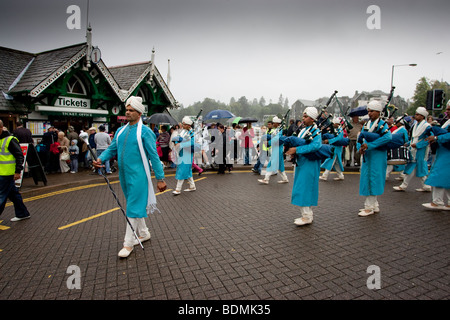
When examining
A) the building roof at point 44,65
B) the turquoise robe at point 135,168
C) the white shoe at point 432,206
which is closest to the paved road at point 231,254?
the white shoe at point 432,206

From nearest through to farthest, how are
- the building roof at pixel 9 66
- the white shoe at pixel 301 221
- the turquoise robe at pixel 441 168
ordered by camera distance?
the white shoe at pixel 301 221 → the turquoise robe at pixel 441 168 → the building roof at pixel 9 66

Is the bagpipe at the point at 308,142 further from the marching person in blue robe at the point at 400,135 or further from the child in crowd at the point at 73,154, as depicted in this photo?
the child in crowd at the point at 73,154

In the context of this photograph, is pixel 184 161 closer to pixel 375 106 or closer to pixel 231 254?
pixel 231 254

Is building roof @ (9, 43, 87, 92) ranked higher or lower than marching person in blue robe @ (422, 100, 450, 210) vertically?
higher

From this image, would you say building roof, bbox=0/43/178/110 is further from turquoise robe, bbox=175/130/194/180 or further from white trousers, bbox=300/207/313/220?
white trousers, bbox=300/207/313/220

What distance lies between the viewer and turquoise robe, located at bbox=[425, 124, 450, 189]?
20.0 feet

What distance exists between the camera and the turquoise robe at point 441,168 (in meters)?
6.09

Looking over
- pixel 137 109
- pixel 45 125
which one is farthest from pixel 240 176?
pixel 45 125

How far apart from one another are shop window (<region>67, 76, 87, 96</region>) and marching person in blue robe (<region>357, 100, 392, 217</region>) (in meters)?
13.7

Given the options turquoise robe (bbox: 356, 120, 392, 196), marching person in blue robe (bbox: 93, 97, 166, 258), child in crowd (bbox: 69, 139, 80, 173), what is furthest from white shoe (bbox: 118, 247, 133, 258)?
child in crowd (bbox: 69, 139, 80, 173)

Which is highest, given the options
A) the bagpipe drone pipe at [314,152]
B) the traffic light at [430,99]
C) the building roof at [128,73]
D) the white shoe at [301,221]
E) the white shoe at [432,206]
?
the building roof at [128,73]

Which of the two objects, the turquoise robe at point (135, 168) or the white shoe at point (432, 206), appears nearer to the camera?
the turquoise robe at point (135, 168)

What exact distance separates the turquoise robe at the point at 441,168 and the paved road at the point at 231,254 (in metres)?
0.66
